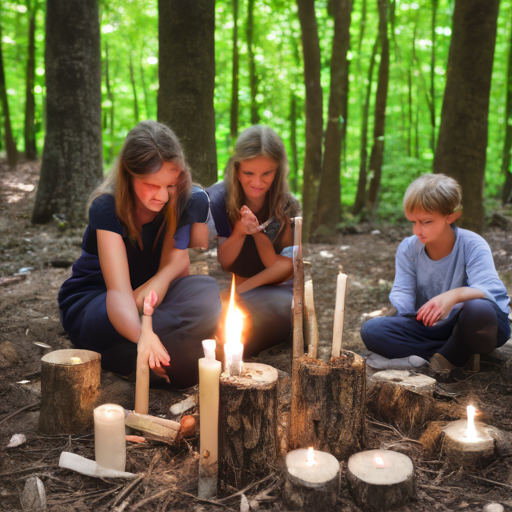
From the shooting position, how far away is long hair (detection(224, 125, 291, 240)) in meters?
3.07

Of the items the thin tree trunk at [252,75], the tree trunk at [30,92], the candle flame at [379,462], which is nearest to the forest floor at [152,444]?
the candle flame at [379,462]

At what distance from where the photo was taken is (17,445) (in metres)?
2.12

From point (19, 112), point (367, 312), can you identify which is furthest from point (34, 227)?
point (19, 112)

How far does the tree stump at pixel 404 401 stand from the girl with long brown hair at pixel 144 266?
929 mm

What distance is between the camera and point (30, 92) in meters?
13.4

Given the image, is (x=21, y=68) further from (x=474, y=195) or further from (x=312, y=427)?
(x=312, y=427)

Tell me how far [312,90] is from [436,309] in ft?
20.6

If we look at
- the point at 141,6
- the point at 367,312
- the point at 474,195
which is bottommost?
the point at 367,312

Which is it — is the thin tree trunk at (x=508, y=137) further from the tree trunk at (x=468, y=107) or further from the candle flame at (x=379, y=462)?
the candle flame at (x=379, y=462)

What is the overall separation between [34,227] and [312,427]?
644cm

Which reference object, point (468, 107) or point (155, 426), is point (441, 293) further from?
point (468, 107)

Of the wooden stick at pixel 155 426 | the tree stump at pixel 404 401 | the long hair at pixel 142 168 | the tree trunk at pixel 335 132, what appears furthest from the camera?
the tree trunk at pixel 335 132

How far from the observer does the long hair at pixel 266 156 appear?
10.1 feet

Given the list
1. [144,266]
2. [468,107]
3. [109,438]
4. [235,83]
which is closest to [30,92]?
[235,83]
